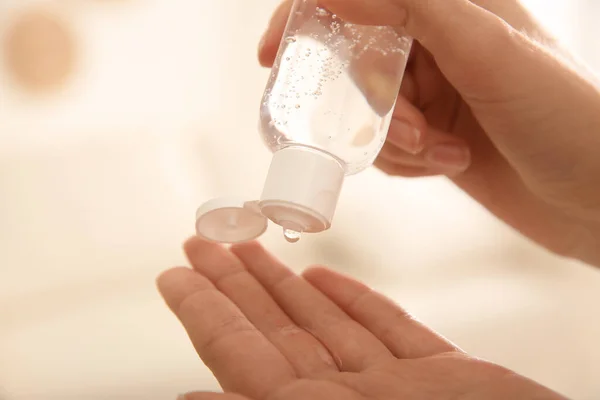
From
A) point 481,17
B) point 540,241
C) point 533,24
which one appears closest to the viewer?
point 481,17

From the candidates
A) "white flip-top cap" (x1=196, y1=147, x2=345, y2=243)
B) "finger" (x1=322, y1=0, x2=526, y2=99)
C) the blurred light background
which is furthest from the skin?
the blurred light background

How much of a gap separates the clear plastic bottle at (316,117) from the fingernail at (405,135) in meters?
0.07

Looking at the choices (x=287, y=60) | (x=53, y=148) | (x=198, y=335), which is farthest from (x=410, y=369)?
(x=53, y=148)

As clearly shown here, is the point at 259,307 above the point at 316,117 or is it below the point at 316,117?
below

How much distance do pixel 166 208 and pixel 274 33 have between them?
46 centimetres

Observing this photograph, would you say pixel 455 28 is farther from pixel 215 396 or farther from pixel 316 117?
pixel 215 396

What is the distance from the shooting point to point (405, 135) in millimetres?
594

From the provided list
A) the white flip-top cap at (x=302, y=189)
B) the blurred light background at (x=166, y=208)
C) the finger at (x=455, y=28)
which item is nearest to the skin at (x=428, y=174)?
the finger at (x=455, y=28)

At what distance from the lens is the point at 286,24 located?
1.82ft

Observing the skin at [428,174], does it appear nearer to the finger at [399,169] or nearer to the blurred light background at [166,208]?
the finger at [399,169]

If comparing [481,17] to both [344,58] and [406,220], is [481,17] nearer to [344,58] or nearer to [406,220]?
[344,58]

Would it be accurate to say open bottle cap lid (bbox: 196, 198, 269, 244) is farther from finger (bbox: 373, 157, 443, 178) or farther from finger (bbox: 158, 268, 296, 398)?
finger (bbox: 373, 157, 443, 178)

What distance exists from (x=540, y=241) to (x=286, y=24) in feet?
1.23

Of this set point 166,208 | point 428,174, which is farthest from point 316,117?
point 166,208
